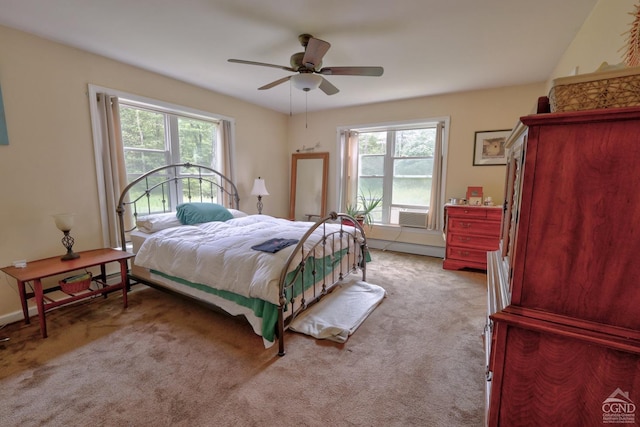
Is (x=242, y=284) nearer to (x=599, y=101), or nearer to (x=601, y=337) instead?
(x=601, y=337)

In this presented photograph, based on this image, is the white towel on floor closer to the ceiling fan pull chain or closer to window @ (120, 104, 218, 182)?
window @ (120, 104, 218, 182)

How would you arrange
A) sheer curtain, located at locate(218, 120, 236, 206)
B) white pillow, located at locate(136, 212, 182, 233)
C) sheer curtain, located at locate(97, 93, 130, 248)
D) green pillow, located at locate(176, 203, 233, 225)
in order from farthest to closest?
sheer curtain, located at locate(218, 120, 236, 206) → green pillow, located at locate(176, 203, 233, 225) → white pillow, located at locate(136, 212, 182, 233) → sheer curtain, located at locate(97, 93, 130, 248)

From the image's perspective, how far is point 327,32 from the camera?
2.40 metres

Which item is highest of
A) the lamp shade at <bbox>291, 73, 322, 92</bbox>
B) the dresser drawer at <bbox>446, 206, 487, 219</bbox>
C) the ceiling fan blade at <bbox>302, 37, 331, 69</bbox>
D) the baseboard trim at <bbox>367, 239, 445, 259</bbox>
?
the ceiling fan blade at <bbox>302, 37, 331, 69</bbox>

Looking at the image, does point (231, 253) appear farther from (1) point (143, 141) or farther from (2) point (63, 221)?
(1) point (143, 141)

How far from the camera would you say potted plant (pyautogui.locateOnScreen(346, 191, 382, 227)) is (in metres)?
4.83

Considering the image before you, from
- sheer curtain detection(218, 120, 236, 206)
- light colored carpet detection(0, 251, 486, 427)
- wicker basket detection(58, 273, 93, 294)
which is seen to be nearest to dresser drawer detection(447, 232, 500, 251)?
light colored carpet detection(0, 251, 486, 427)

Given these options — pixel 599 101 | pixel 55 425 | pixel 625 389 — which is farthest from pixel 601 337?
pixel 55 425

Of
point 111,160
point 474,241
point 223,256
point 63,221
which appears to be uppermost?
point 111,160

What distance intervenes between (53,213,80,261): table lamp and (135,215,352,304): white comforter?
55cm

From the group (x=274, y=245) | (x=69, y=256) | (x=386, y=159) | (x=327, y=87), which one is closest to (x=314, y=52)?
(x=327, y=87)

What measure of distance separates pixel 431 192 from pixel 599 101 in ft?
12.3

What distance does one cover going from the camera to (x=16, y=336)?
7.29ft

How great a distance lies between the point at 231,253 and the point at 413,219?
3304 millimetres
